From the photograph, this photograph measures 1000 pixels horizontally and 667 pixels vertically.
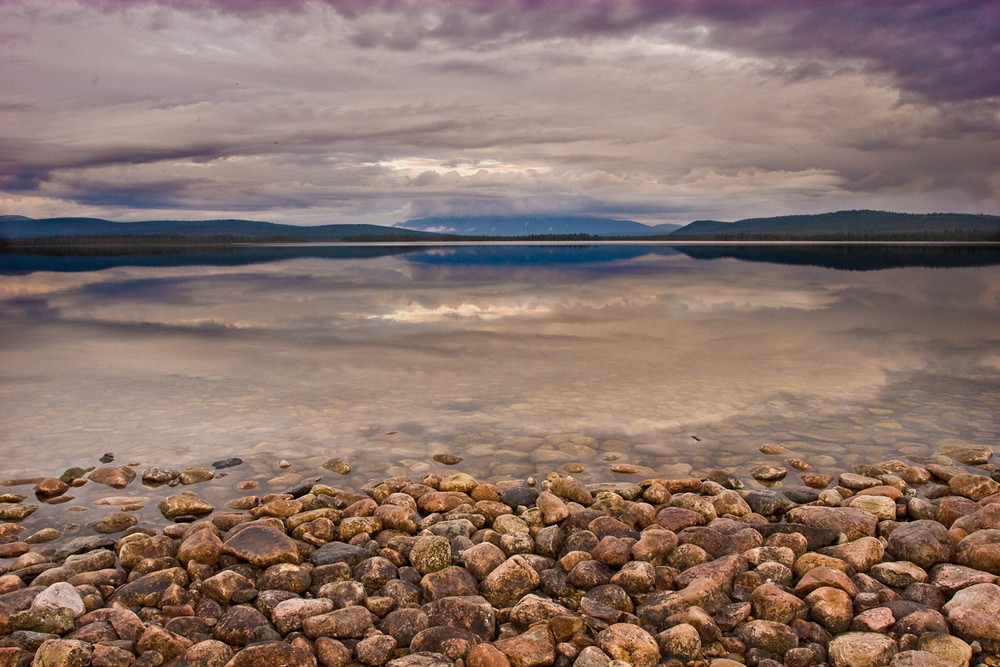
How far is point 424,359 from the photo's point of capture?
14352 mm

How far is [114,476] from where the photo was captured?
24.3ft

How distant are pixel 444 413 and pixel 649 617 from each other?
5697 millimetres

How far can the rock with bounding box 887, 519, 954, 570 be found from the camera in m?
5.45

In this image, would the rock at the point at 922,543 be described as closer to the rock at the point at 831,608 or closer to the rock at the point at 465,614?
the rock at the point at 831,608

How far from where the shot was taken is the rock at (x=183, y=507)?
6.63m

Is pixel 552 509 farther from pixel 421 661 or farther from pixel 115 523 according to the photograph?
pixel 115 523

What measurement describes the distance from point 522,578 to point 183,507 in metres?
3.70

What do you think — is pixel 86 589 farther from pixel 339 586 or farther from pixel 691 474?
pixel 691 474

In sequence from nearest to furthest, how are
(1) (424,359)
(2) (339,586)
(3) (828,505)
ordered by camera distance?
(2) (339,586)
(3) (828,505)
(1) (424,359)

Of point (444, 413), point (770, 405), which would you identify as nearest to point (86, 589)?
point (444, 413)

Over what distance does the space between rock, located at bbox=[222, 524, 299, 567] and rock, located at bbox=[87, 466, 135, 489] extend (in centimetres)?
253

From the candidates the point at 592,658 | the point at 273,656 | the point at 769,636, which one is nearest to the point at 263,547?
the point at 273,656

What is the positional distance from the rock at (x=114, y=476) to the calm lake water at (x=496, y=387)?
502mm

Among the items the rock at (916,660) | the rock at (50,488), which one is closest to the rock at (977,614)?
the rock at (916,660)
